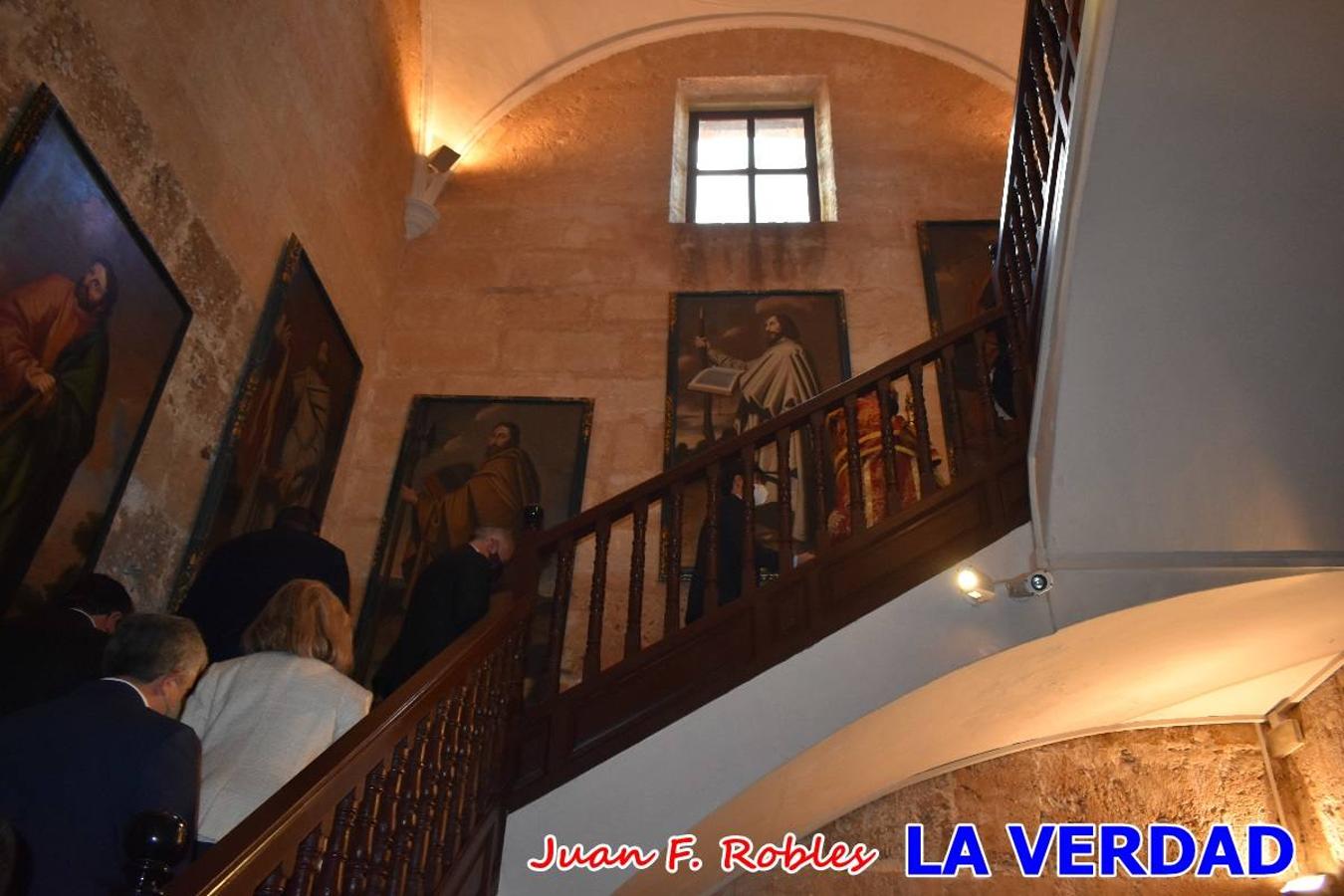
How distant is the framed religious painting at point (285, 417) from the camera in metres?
5.25

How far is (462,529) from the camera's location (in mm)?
6547

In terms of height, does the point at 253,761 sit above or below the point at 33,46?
below

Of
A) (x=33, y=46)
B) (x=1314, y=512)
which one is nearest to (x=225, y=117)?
(x=33, y=46)

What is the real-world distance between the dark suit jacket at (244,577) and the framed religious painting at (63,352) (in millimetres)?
857

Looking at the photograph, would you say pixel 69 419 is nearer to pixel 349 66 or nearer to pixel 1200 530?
pixel 349 66

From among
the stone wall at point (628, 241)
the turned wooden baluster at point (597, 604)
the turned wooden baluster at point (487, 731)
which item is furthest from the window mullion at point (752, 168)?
the turned wooden baluster at point (487, 731)

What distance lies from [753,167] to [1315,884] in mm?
6699

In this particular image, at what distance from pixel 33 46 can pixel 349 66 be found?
343 cm

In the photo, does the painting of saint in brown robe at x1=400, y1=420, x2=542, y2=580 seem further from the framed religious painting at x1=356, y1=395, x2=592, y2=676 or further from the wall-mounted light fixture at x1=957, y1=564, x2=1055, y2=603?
the wall-mounted light fixture at x1=957, y1=564, x2=1055, y2=603

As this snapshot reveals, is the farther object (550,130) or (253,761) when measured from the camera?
(550,130)

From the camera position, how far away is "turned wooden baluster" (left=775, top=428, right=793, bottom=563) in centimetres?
385

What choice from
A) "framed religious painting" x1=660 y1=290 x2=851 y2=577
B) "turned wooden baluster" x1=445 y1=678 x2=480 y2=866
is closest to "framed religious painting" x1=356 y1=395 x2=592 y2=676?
"framed religious painting" x1=660 y1=290 x2=851 y2=577

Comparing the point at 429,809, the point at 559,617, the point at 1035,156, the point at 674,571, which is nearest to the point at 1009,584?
the point at 674,571

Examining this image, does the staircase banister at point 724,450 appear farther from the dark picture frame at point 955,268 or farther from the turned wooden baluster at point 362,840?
the dark picture frame at point 955,268
